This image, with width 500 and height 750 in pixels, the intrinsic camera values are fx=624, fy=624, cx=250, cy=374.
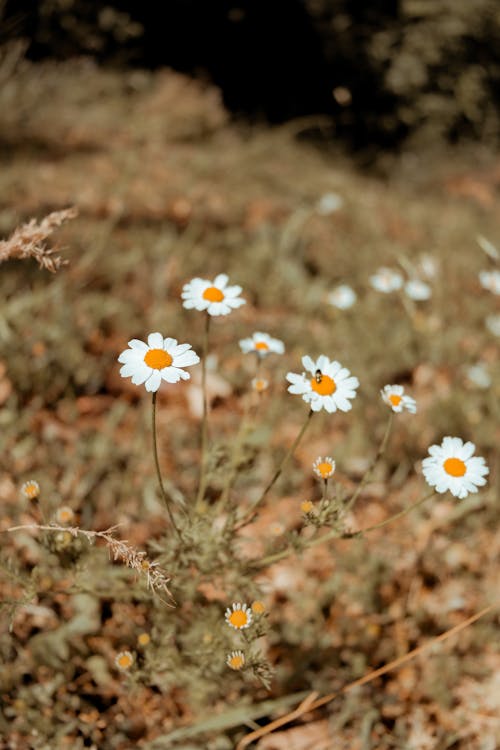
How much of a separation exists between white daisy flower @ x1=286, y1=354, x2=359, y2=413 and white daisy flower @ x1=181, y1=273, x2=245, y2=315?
10.2 inches

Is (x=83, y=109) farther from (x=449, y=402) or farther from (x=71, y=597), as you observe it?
(x=71, y=597)

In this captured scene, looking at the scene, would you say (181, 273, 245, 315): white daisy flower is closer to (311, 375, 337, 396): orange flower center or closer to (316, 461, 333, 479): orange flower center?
(311, 375, 337, 396): orange flower center

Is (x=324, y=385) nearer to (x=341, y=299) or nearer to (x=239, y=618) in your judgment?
(x=239, y=618)

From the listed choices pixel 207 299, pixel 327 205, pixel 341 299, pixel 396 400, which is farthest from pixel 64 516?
pixel 327 205

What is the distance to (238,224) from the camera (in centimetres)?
407

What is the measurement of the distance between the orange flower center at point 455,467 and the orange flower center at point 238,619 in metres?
0.57

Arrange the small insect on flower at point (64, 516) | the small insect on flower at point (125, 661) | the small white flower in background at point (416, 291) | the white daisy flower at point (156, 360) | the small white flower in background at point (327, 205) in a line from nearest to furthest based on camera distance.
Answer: the white daisy flower at point (156, 360), the small insect on flower at point (125, 661), the small insect on flower at point (64, 516), the small white flower in background at point (416, 291), the small white flower in background at point (327, 205)

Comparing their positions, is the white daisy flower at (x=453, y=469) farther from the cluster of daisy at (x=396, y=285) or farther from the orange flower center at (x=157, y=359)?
the cluster of daisy at (x=396, y=285)

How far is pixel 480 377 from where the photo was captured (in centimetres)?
298

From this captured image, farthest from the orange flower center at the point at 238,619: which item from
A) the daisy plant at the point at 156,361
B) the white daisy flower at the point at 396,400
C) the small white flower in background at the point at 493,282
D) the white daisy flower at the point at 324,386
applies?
the small white flower in background at the point at 493,282

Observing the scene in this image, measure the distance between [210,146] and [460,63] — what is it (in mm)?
2822

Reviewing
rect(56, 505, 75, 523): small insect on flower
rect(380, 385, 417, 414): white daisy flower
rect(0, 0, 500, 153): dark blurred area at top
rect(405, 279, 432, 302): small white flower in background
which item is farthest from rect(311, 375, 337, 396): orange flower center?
rect(0, 0, 500, 153): dark blurred area at top

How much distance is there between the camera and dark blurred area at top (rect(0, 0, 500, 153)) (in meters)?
5.88

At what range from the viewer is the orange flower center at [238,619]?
136 cm
